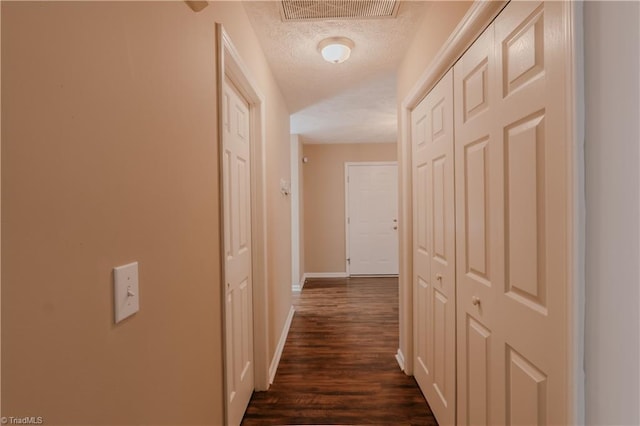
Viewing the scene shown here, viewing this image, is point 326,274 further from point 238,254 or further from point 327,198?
point 238,254

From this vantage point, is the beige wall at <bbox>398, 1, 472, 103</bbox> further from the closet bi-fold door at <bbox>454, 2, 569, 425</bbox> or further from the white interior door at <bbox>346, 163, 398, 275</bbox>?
the white interior door at <bbox>346, 163, 398, 275</bbox>

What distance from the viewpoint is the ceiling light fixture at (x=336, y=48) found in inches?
79.5

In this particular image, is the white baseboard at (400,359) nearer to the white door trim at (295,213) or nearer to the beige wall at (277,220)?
the beige wall at (277,220)

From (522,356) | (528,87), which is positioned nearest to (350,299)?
(522,356)

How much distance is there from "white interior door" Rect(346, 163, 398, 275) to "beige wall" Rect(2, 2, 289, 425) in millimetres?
4414

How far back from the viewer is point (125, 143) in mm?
710

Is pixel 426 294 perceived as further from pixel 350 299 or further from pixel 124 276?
pixel 350 299

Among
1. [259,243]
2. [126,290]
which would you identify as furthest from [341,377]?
[126,290]

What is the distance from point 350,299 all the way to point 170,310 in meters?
3.48

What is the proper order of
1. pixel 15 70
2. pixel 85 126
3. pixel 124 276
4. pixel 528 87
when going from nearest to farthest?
pixel 15 70, pixel 85 126, pixel 124 276, pixel 528 87

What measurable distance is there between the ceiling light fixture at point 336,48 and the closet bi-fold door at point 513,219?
0.93 metres

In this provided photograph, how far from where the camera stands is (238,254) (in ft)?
5.83

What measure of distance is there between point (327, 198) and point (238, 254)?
375cm

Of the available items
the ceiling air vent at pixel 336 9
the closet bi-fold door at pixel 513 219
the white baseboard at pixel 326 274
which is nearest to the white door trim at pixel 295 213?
the white baseboard at pixel 326 274
